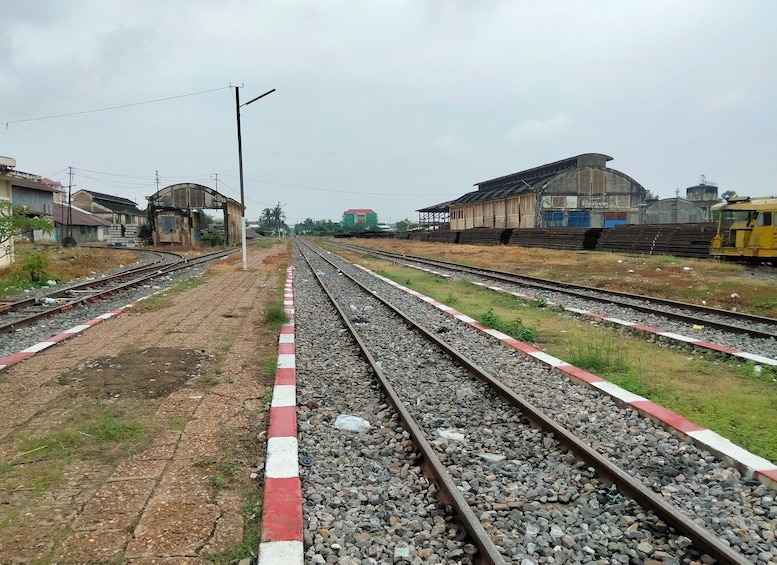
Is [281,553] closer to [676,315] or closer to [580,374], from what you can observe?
[580,374]

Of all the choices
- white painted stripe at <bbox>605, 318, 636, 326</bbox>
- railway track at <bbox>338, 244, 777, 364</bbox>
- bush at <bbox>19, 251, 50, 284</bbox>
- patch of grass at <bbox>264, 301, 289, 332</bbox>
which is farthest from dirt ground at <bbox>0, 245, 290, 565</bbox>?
bush at <bbox>19, 251, 50, 284</bbox>

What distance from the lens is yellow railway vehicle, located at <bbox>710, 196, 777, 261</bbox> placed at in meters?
19.5

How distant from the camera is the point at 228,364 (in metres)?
6.70

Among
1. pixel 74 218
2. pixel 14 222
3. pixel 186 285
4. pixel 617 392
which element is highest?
pixel 74 218

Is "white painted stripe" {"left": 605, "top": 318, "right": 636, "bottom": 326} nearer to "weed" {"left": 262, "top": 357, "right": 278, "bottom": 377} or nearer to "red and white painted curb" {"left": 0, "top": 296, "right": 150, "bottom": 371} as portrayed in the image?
"weed" {"left": 262, "top": 357, "right": 278, "bottom": 377}

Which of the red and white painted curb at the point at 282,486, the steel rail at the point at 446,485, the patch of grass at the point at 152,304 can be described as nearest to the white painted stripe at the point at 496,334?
the steel rail at the point at 446,485

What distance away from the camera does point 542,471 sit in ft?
12.6

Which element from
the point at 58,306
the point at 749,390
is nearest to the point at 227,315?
the point at 58,306

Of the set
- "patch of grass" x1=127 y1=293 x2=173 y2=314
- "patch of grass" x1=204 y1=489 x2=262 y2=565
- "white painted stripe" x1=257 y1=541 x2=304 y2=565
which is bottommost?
"patch of grass" x1=204 y1=489 x2=262 y2=565

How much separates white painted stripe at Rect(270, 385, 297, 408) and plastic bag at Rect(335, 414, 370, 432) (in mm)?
516

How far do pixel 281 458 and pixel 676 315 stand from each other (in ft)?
28.5

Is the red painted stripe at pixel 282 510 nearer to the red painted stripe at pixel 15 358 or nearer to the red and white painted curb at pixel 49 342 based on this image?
the red and white painted curb at pixel 49 342

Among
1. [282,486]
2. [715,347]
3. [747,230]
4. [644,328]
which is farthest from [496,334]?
[747,230]

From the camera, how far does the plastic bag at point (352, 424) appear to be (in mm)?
4664
